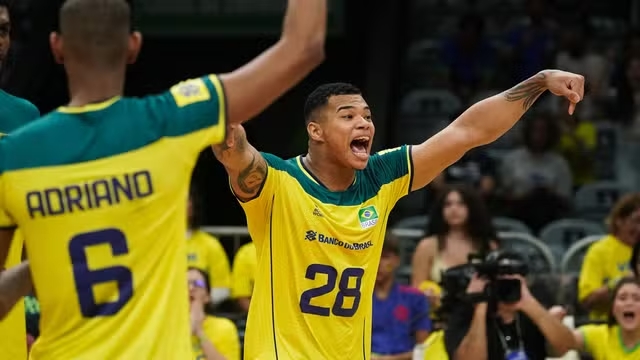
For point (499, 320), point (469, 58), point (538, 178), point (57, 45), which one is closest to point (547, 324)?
point (499, 320)

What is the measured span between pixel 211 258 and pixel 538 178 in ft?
13.4

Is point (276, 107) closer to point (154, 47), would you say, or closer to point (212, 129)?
point (154, 47)

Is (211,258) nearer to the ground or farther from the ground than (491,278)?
nearer to the ground

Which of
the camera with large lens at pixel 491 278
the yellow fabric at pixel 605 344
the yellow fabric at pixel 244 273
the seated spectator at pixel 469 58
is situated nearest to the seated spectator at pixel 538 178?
the seated spectator at pixel 469 58

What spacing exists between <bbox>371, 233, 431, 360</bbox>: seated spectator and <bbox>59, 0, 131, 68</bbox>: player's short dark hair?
608cm

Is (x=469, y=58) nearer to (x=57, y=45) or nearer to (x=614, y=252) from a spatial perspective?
(x=614, y=252)

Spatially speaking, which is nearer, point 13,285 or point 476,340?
point 13,285

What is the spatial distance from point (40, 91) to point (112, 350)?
12683 millimetres

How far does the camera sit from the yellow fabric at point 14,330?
557 cm

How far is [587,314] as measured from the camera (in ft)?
34.7

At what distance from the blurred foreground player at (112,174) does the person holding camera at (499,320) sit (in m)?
4.50

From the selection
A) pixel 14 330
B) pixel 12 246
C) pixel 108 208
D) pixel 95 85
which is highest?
pixel 95 85

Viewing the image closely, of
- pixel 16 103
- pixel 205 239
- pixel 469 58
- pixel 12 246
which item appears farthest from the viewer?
pixel 469 58

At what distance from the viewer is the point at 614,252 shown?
1094 cm
